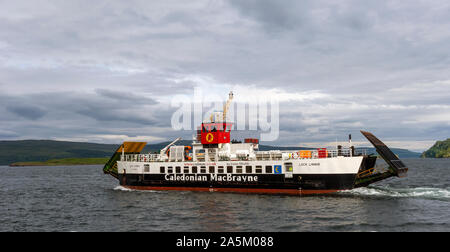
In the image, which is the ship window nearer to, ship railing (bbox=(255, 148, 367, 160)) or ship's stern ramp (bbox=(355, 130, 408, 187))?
ship railing (bbox=(255, 148, 367, 160))

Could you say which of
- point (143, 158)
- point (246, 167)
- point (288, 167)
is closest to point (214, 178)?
point (246, 167)

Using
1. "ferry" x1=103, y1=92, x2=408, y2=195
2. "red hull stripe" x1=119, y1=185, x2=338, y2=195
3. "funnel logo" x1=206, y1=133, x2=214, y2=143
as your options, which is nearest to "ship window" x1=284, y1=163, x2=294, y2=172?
"ferry" x1=103, y1=92, x2=408, y2=195

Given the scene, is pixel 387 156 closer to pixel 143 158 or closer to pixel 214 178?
pixel 214 178

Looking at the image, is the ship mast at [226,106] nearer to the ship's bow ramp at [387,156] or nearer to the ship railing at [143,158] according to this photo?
the ship railing at [143,158]

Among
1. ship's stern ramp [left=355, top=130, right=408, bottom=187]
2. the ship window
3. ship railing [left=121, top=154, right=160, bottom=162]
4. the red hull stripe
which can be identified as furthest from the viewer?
ship railing [left=121, top=154, right=160, bottom=162]

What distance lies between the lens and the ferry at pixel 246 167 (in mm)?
37375

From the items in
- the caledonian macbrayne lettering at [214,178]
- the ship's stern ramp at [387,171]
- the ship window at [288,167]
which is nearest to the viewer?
the ship's stern ramp at [387,171]

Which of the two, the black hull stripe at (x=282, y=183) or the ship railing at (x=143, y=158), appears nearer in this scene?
the black hull stripe at (x=282, y=183)

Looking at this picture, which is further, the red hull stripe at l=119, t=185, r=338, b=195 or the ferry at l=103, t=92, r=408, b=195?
the red hull stripe at l=119, t=185, r=338, b=195

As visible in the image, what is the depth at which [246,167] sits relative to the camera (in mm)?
41562

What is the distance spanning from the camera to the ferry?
37375mm

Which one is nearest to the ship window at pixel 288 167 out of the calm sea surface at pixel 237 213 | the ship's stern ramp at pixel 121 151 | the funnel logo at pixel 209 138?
the calm sea surface at pixel 237 213
